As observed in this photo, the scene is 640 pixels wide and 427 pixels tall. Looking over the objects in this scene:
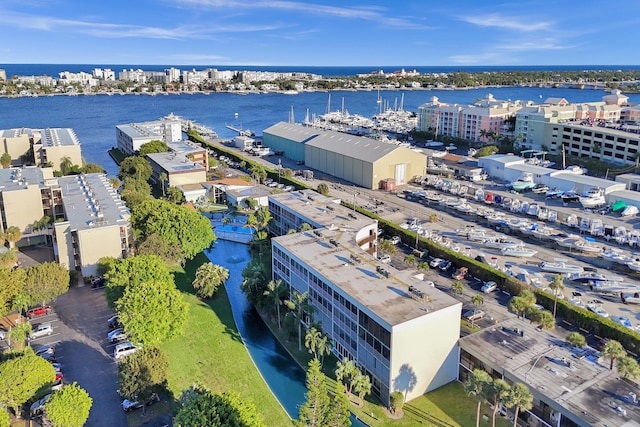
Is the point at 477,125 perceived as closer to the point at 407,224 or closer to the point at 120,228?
the point at 407,224

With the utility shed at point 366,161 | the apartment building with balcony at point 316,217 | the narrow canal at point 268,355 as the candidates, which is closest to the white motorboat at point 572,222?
the utility shed at point 366,161

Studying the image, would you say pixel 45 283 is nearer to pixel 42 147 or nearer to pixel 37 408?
pixel 37 408

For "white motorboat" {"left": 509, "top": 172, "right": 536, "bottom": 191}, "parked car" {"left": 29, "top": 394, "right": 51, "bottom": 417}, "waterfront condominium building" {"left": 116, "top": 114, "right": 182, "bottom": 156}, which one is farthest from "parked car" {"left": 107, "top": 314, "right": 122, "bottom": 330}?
"waterfront condominium building" {"left": 116, "top": 114, "right": 182, "bottom": 156}

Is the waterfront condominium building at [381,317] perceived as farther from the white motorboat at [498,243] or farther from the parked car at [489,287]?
the white motorboat at [498,243]

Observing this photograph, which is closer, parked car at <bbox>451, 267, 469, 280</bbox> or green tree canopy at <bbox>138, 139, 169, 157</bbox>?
parked car at <bbox>451, 267, 469, 280</bbox>

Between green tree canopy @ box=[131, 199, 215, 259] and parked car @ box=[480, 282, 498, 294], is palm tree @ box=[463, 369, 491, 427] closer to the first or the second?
parked car @ box=[480, 282, 498, 294]

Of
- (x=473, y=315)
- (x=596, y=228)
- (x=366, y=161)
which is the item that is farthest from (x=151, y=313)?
(x=366, y=161)
